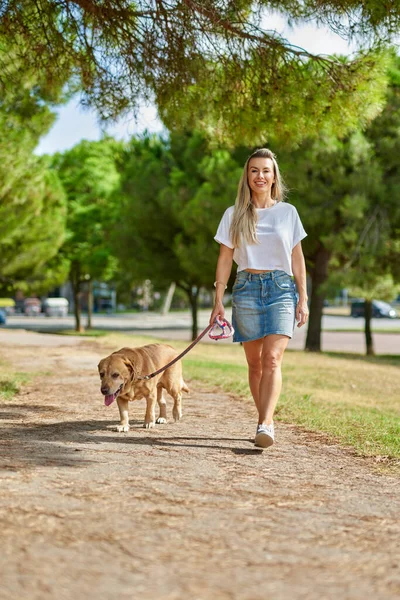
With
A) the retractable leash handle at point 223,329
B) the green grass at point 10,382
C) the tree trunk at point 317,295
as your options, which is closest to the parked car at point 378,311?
the tree trunk at point 317,295

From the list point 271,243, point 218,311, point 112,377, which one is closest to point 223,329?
point 218,311

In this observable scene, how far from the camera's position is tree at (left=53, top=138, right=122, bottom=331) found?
105ft

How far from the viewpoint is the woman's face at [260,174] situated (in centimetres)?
547

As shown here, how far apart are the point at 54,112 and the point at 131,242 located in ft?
33.2

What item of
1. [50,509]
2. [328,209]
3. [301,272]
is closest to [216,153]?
[328,209]

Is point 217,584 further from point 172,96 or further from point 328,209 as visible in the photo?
point 328,209

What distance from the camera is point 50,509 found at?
3.45m

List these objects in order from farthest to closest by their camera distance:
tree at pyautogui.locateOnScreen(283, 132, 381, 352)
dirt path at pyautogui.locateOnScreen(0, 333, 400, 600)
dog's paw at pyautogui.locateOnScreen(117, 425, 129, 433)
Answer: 1. tree at pyautogui.locateOnScreen(283, 132, 381, 352)
2. dog's paw at pyautogui.locateOnScreen(117, 425, 129, 433)
3. dirt path at pyautogui.locateOnScreen(0, 333, 400, 600)

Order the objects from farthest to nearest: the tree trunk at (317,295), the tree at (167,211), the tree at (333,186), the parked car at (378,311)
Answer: the parked car at (378,311) < the tree at (167,211) < the tree trunk at (317,295) < the tree at (333,186)

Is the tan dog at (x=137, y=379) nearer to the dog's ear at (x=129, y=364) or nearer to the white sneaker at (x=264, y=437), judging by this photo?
the dog's ear at (x=129, y=364)

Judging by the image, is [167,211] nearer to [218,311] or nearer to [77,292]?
[77,292]

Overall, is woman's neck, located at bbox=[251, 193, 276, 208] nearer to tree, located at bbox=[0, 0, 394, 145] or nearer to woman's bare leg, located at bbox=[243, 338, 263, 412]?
woman's bare leg, located at bbox=[243, 338, 263, 412]

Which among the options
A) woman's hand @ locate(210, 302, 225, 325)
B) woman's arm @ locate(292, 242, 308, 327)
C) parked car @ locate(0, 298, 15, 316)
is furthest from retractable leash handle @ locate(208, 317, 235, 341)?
parked car @ locate(0, 298, 15, 316)

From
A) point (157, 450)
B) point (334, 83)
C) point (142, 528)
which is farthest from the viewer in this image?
point (334, 83)
